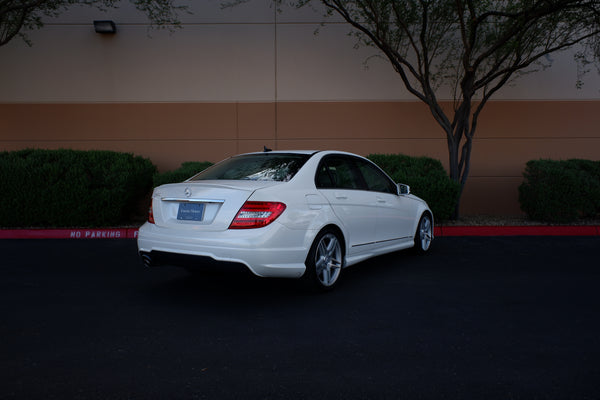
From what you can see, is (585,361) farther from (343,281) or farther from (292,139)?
(292,139)

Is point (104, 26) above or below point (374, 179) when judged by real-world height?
above

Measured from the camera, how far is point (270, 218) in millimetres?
4184

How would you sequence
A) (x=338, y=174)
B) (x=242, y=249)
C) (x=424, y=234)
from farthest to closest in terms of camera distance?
(x=424, y=234) → (x=338, y=174) → (x=242, y=249)

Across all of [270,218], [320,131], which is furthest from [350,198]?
[320,131]

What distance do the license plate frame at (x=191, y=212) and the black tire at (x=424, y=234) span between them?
364 cm

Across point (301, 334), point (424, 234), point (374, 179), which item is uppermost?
point (374, 179)

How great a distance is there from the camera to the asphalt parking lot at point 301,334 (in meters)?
2.71

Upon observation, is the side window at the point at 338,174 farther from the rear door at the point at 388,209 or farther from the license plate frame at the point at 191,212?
the license plate frame at the point at 191,212

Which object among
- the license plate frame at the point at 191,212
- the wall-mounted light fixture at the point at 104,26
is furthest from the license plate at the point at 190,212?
the wall-mounted light fixture at the point at 104,26

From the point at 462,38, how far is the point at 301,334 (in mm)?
8086

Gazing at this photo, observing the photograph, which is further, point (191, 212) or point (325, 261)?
point (325, 261)

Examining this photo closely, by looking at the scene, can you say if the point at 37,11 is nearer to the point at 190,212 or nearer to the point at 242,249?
the point at 190,212

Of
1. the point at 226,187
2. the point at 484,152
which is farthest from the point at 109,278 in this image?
the point at 484,152

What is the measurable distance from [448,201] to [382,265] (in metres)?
3.70
